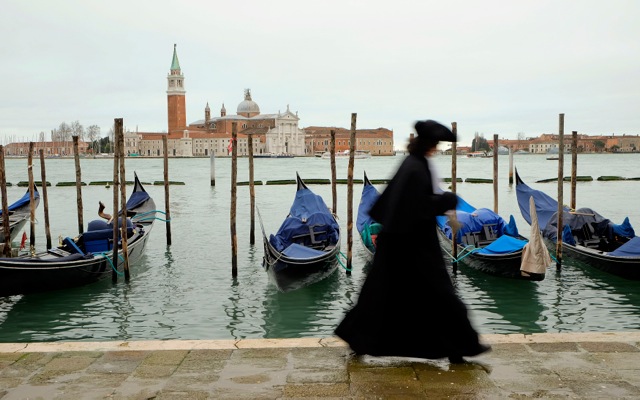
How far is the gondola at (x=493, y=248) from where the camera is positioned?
6.86m

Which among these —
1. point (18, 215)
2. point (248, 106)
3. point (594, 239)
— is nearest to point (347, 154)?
point (248, 106)

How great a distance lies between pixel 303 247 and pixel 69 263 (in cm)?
249

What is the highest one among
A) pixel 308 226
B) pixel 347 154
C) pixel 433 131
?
pixel 433 131

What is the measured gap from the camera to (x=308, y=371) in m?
2.82

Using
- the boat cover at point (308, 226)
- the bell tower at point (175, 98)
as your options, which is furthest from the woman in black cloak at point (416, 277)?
the bell tower at point (175, 98)

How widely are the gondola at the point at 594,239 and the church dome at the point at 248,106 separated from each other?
3634 inches

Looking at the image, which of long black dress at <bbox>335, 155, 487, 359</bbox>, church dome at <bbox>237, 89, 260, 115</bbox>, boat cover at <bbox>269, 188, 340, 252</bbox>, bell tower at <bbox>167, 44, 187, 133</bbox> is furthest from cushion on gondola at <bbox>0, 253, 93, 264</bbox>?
church dome at <bbox>237, 89, 260, 115</bbox>

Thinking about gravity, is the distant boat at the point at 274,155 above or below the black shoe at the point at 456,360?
below

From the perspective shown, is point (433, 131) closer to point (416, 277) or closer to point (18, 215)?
point (416, 277)

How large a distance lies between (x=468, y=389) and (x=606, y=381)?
589 mm

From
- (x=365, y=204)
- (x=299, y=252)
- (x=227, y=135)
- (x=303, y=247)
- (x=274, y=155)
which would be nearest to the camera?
(x=299, y=252)

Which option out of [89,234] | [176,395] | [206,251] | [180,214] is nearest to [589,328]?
[176,395]

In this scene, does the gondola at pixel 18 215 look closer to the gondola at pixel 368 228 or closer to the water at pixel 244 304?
the water at pixel 244 304

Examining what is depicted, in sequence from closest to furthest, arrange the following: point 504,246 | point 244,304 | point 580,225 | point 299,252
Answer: point 244,304 < point 299,252 < point 504,246 < point 580,225
